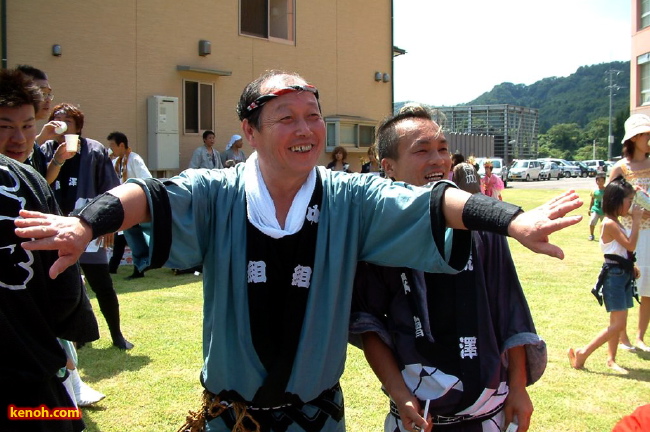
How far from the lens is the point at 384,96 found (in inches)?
684

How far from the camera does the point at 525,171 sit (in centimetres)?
4347

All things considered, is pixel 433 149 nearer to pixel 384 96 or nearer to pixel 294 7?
pixel 294 7

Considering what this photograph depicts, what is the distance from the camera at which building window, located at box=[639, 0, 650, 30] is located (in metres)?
23.2

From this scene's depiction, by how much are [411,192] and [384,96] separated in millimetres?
15842

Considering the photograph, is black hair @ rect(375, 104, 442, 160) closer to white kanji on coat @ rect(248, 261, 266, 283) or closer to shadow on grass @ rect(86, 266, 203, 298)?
white kanji on coat @ rect(248, 261, 266, 283)

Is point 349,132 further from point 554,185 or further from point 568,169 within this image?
point 568,169

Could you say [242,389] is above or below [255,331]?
below

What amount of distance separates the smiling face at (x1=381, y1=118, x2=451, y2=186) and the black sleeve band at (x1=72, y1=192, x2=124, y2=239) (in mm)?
1285

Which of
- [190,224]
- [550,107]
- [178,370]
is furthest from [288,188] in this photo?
[550,107]

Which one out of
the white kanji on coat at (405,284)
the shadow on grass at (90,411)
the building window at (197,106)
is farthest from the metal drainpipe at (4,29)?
the white kanji on coat at (405,284)

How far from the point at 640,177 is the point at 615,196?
0.96m

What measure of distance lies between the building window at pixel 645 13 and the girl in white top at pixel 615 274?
2196cm

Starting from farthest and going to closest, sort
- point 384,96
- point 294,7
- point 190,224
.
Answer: point 384,96
point 294,7
point 190,224

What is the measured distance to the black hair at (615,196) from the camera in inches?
200
